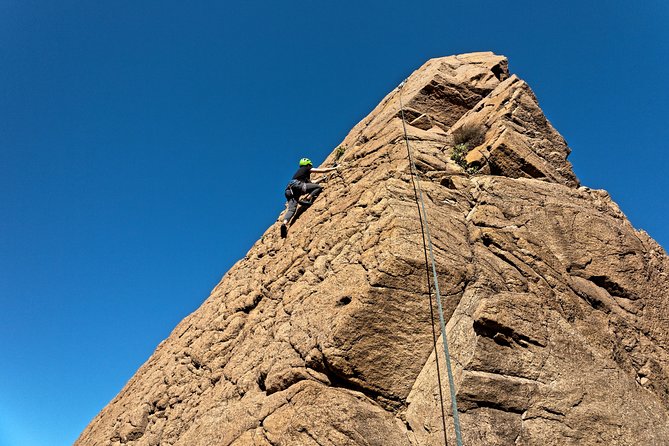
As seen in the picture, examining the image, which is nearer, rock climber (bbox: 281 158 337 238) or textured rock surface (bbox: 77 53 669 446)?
textured rock surface (bbox: 77 53 669 446)

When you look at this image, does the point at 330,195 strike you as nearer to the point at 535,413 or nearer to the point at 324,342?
the point at 324,342

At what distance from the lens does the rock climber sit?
41.0ft

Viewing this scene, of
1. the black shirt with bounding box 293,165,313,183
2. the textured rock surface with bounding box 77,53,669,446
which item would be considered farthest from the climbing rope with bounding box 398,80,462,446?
the black shirt with bounding box 293,165,313,183

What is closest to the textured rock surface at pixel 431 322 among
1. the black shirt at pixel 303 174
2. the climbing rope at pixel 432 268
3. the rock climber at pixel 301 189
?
the climbing rope at pixel 432 268

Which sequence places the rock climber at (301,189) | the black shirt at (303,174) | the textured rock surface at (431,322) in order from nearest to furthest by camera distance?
1. the textured rock surface at (431,322)
2. the rock climber at (301,189)
3. the black shirt at (303,174)

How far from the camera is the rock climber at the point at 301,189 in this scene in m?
12.5

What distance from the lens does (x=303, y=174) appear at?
42.2ft

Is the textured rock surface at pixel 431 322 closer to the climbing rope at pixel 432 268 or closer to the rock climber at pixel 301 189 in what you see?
the climbing rope at pixel 432 268

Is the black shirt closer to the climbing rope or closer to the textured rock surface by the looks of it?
the textured rock surface

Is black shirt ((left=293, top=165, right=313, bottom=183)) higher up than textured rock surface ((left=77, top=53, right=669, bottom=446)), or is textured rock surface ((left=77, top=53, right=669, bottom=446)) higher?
black shirt ((left=293, top=165, right=313, bottom=183))

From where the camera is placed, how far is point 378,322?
721cm

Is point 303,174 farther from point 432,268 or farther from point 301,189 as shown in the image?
point 432,268

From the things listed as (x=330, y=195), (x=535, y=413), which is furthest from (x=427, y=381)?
(x=330, y=195)

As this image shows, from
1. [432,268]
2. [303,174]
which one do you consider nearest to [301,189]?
[303,174]
